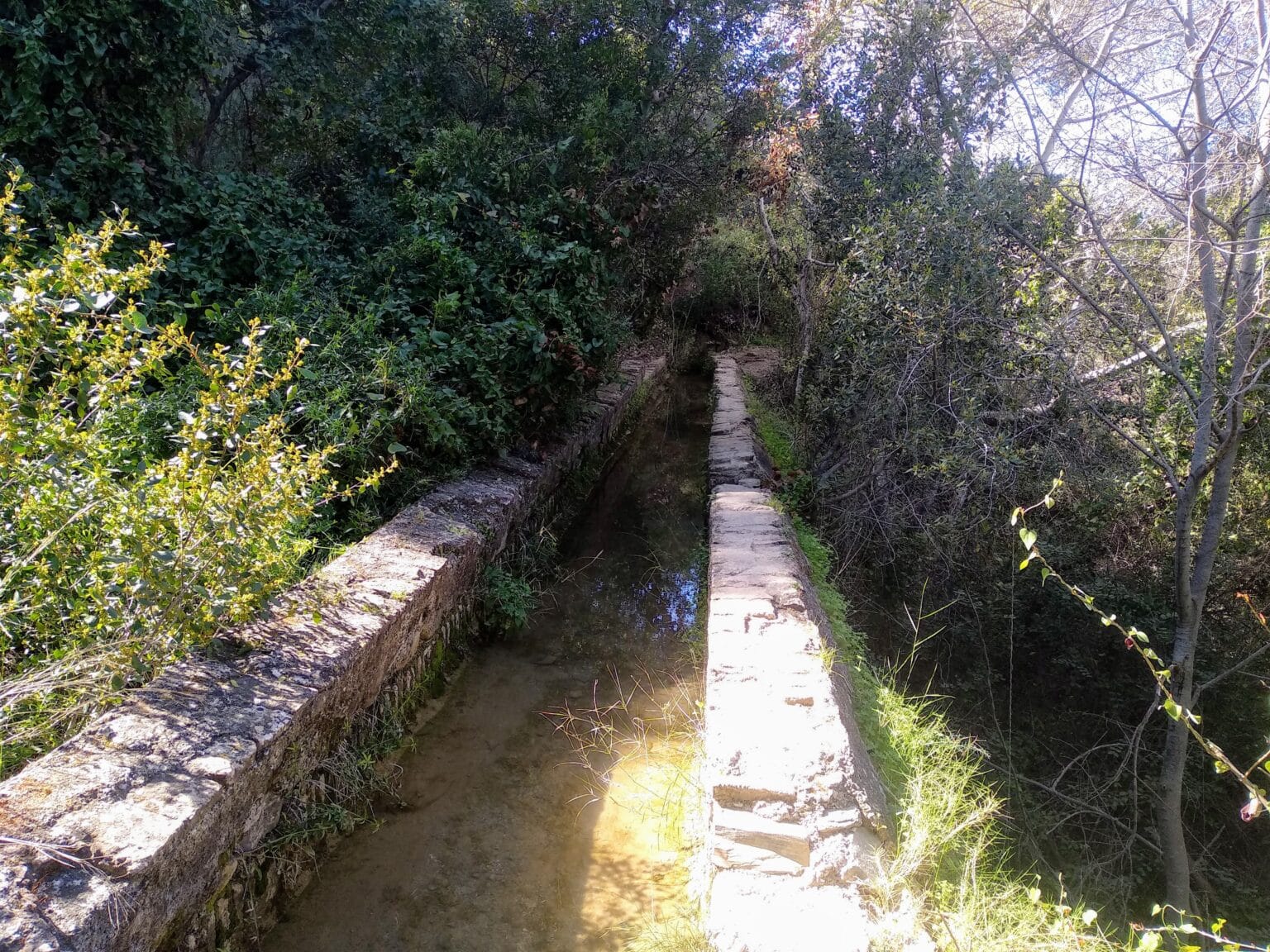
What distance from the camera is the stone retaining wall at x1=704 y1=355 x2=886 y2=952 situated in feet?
6.91

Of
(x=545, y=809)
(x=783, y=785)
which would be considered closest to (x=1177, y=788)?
(x=783, y=785)

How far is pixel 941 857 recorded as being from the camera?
2451mm

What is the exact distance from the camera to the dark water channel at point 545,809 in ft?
8.07

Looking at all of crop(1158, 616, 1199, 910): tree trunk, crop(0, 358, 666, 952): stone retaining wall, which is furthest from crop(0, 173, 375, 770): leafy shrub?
crop(1158, 616, 1199, 910): tree trunk

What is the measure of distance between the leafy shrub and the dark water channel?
3.22ft

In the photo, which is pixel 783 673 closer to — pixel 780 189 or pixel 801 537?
pixel 801 537

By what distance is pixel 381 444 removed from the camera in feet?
13.2

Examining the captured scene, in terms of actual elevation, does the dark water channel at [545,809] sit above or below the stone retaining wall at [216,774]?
below

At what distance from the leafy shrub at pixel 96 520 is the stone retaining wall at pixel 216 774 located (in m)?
0.18

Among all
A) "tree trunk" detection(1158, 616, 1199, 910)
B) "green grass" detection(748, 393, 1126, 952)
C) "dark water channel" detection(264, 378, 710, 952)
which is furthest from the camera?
"tree trunk" detection(1158, 616, 1199, 910)

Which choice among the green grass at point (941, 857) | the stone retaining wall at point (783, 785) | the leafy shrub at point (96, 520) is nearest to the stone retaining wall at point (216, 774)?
the leafy shrub at point (96, 520)

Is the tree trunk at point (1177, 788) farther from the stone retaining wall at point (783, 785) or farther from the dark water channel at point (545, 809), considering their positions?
the dark water channel at point (545, 809)

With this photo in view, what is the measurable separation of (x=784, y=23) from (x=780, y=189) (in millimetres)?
1767

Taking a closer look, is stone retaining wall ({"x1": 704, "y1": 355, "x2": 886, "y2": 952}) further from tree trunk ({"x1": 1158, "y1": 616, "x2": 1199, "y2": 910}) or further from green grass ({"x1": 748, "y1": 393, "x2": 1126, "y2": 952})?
tree trunk ({"x1": 1158, "y1": 616, "x2": 1199, "y2": 910})
